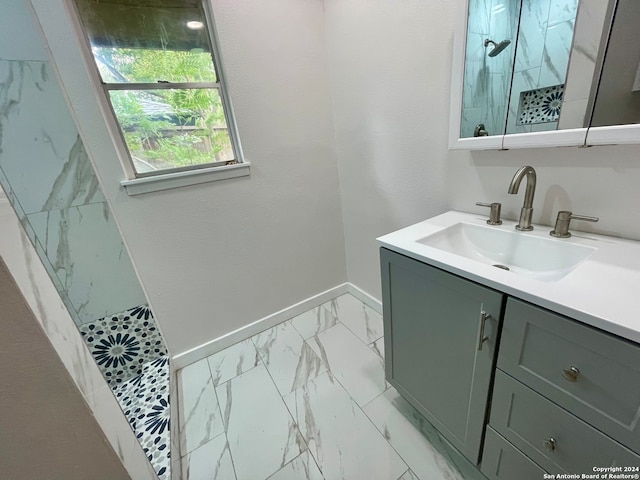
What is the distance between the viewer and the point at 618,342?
517mm

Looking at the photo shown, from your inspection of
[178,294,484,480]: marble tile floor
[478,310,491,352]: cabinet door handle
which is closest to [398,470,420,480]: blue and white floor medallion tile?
[178,294,484,480]: marble tile floor

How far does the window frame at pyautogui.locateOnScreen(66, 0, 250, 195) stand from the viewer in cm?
125

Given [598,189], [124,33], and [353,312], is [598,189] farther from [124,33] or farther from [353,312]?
[124,33]

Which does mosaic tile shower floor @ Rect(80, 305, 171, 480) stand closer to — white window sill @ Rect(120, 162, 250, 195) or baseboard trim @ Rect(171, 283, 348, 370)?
baseboard trim @ Rect(171, 283, 348, 370)

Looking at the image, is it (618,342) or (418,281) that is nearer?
(618,342)

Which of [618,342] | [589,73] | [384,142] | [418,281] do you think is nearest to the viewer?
[618,342]

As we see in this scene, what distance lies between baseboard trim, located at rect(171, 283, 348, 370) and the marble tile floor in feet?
0.16

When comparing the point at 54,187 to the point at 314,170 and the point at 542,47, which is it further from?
the point at 542,47

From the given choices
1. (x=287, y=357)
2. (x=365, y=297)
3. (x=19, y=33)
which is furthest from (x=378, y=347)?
(x=19, y=33)

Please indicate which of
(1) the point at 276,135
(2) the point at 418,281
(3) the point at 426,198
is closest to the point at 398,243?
(2) the point at 418,281

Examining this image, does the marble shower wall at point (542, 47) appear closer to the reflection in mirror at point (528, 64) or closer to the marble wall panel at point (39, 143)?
the reflection in mirror at point (528, 64)

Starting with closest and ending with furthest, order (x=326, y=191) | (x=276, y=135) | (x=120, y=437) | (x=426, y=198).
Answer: (x=120, y=437) < (x=426, y=198) < (x=276, y=135) < (x=326, y=191)

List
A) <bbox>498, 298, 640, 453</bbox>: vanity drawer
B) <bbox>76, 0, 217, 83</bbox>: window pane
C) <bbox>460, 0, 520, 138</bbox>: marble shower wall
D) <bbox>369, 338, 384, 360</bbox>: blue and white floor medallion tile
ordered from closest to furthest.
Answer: <bbox>498, 298, 640, 453</bbox>: vanity drawer < <bbox>460, 0, 520, 138</bbox>: marble shower wall < <bbox>76, 0, 217, 83</bbox>: window pane < <bbox>369, 338, 384, 360</bbox>: blue and white floor medallion tile

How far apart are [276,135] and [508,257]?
4.65 ft
